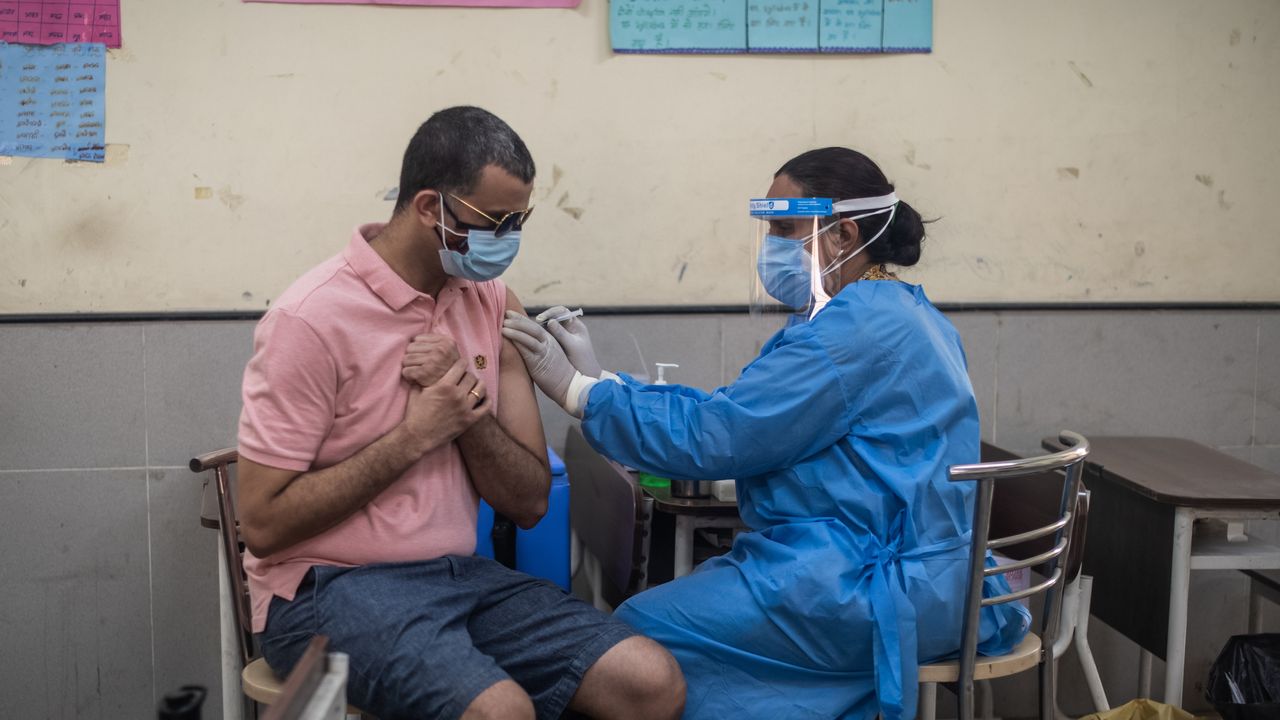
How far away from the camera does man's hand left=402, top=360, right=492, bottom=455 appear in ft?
5.57

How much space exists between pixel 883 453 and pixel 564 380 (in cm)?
58

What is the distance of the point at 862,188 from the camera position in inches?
81.1

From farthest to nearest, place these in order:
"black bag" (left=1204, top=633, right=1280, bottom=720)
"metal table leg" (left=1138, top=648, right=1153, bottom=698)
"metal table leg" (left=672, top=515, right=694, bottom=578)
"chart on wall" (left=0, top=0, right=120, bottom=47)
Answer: "metal table leg" (left=1138, top=648, right=1153, bottom=698) < "chart on wall" (left=0, top=0, right=120, bottom=47) < "black bag" (left=1204, top=633, right=1280, bottom=720) < "metal table leg" (left=672, top=515, right=694, bottom=578)

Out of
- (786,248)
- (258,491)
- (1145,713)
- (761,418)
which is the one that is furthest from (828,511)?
(1145,713)

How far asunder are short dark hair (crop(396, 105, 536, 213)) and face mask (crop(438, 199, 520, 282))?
0.05 m

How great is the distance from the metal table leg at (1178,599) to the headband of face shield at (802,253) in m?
0.97

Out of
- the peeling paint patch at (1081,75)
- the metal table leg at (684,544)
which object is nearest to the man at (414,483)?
the metal table leg at (684,544)

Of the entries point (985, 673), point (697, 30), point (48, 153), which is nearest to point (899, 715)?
point (985, 673)

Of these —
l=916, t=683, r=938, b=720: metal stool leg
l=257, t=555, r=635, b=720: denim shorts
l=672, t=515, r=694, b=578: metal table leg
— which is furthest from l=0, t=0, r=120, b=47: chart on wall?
l=916, t=683, r=938, b=720: metal stool leg

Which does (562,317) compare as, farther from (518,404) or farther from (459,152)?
(459,152)

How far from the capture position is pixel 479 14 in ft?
8.88

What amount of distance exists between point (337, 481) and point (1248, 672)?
2.01 m

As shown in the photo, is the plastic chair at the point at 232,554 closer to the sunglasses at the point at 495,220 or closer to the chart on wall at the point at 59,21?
the sunglasses at the point at 495,220

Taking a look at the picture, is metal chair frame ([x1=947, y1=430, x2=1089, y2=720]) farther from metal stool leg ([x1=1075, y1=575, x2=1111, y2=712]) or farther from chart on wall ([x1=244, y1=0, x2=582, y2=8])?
chart on wall ([x1=244, y1=0, x2=582, y2=8])
